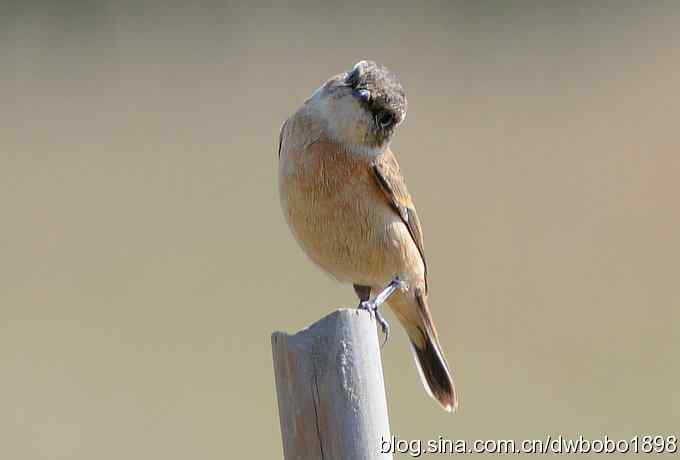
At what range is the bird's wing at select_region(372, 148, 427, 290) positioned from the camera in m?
5.50

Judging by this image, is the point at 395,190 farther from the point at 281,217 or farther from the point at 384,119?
the point at 281,217

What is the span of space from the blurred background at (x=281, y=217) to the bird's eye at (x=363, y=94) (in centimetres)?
415

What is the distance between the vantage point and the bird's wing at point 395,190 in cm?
550

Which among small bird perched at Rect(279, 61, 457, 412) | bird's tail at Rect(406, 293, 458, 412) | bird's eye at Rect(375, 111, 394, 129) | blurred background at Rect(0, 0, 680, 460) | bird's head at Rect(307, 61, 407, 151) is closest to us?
small bird perched at Rect(279, 61, 457, 412)

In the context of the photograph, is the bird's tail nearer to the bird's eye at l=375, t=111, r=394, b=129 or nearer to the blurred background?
the bird's eye at l=375, t=111, r=394, b=129

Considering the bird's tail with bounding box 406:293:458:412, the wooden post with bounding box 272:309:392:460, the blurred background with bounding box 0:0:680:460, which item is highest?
the blurred background with bounding box 0:0:680:460

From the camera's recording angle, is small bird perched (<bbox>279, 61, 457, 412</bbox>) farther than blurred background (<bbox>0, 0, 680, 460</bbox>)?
No

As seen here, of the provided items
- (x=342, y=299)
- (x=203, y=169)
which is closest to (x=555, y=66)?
(x=203, y=169)

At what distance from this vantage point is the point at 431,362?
6055 millimetres

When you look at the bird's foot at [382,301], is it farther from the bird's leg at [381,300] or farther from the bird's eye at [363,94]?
the bird's eye at [363,94]

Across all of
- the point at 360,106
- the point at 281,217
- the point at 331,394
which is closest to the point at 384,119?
the point at 360,106

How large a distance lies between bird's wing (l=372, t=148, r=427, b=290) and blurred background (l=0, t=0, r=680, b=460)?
368 cm

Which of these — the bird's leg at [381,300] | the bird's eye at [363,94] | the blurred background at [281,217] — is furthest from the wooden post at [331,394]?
the blurred background at [281,217]

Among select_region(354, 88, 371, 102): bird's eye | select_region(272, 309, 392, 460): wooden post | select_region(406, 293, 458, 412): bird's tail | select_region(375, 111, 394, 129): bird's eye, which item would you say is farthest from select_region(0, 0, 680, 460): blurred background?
select_region(272, 309, 392, 460): wooden post
